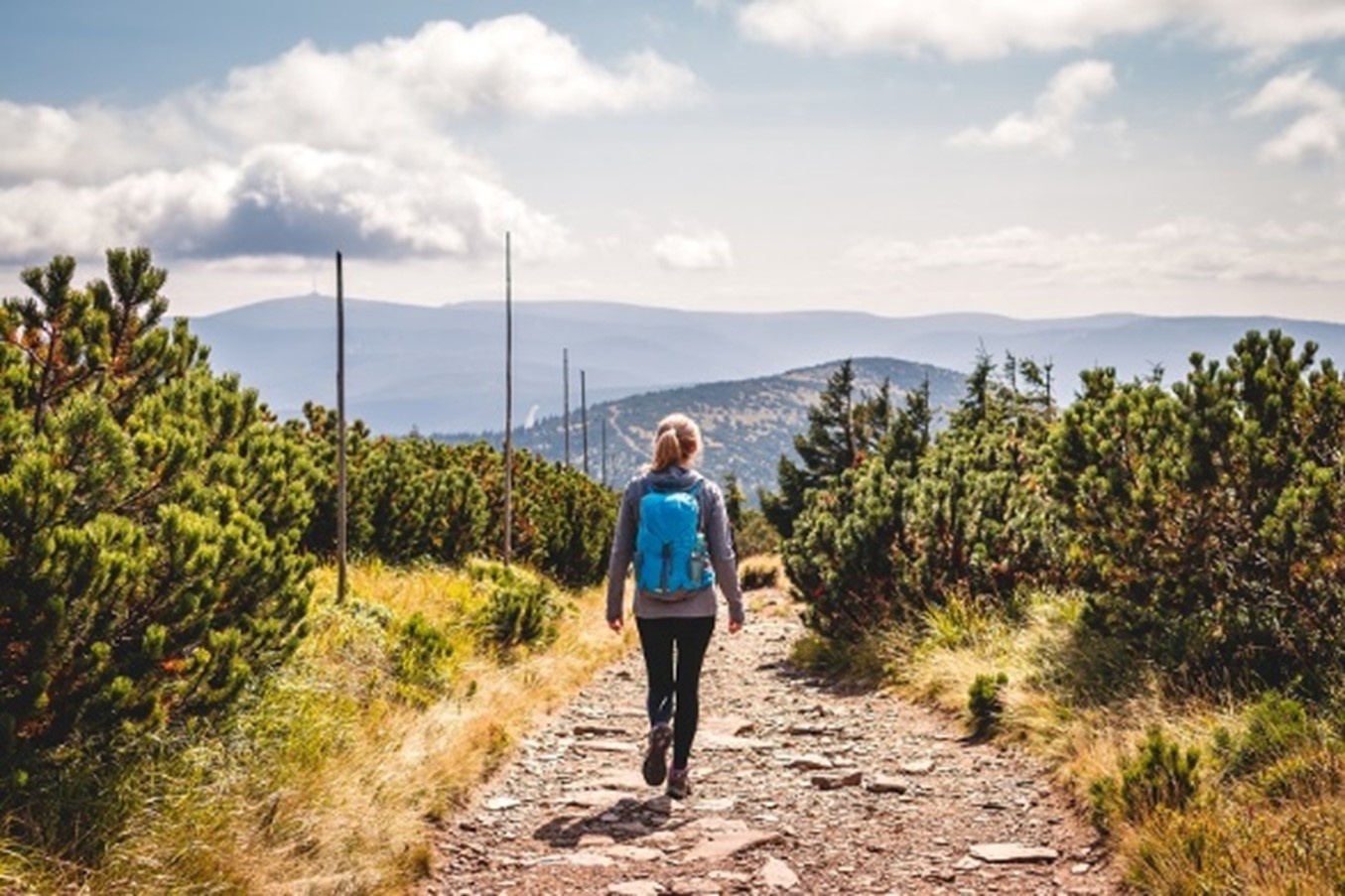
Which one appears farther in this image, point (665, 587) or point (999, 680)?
point (999, 680)

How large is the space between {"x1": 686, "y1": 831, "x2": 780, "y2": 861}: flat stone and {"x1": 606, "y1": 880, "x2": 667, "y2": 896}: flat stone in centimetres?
45

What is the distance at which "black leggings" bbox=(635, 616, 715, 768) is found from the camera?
659 centimetres

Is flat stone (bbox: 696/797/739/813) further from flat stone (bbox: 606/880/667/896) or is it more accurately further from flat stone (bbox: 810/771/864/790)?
flat stone (bbox: 606/880/667/896)

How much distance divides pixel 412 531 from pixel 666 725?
373 inches

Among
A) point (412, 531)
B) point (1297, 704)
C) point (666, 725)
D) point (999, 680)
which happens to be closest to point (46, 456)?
point (666, 725)

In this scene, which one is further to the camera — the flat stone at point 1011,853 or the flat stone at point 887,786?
the flat stone at point 887,786

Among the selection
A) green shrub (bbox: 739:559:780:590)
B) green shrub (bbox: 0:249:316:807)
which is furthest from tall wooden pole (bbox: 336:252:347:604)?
green shrub (bbox: 739:559:780:590)

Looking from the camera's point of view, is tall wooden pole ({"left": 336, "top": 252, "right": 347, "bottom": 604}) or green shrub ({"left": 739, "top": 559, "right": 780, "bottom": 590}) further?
green shrub ({"left": 739, "top": 559, "right": 780, "bottom": 590})

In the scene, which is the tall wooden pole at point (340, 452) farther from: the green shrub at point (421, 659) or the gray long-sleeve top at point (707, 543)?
the gray long-sleeve top at point (707, 543)

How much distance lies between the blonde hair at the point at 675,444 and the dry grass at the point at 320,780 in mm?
2254

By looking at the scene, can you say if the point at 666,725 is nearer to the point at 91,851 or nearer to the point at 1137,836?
the point at 1137,836

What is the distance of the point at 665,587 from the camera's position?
645 cm

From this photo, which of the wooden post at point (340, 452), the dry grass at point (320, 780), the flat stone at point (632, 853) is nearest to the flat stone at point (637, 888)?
the flat stone at point (632, 853)

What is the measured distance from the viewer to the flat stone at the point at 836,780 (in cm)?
734
